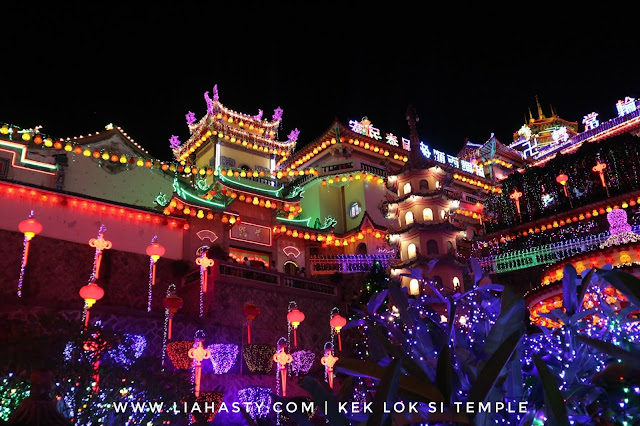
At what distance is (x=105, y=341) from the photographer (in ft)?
22.2

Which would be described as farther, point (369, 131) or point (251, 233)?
point (369, 131)

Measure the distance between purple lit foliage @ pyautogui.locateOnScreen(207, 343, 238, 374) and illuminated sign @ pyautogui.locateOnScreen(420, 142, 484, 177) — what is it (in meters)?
18.3

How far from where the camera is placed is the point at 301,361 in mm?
15547

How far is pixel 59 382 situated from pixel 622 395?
19.9ft

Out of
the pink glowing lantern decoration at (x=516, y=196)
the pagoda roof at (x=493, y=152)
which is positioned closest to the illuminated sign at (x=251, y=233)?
the pink glowing lantern decoration at (x=516, y=196)

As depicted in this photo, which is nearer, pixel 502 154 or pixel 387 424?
pixel 387 424

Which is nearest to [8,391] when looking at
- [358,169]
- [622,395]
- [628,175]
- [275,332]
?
[622,395]

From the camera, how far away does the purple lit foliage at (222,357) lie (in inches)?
532

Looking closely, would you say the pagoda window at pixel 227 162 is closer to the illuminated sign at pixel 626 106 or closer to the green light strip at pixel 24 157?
the green light strip at pixel 24 157

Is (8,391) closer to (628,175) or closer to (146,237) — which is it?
(146,237)

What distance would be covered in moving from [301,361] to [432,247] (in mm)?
6030

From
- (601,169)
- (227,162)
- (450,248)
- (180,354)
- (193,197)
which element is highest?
(227,162)

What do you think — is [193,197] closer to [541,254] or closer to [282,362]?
[282,362]

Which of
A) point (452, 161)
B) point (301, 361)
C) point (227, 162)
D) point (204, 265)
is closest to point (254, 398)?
point (301, 361)
